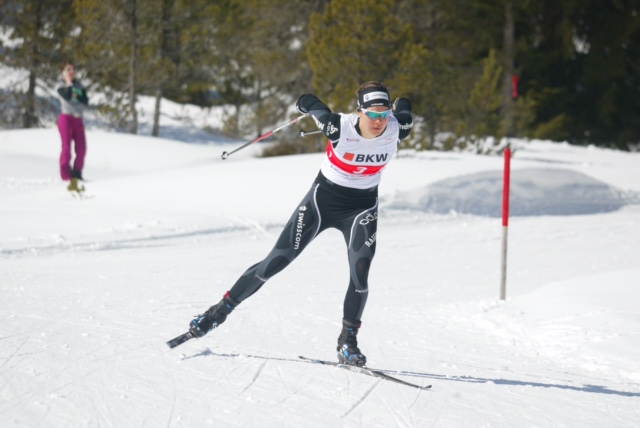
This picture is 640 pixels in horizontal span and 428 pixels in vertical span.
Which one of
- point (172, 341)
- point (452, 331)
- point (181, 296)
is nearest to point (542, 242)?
point (452, 331)

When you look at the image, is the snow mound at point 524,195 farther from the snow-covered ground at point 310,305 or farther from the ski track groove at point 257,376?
the ski track groove at point 257,376

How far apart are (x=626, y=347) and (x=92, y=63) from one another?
23.4 metres

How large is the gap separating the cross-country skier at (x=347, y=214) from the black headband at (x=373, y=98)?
0.4 inches

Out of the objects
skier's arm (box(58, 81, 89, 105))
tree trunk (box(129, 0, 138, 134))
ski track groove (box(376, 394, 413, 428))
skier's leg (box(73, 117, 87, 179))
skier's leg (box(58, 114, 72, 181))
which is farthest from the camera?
tree trunk (box(129, 0, 138, 134))

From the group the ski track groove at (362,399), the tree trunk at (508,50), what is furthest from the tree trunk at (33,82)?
the ski track groove at (362,399)

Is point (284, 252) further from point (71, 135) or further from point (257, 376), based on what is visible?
point (71, 135)

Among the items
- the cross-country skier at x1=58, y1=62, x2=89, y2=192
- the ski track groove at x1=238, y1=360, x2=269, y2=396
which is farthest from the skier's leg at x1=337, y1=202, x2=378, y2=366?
the cross-country skier at x1=58, y1=62, x2=89, y2=192

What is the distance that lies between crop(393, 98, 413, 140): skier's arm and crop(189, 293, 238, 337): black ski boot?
1.72m

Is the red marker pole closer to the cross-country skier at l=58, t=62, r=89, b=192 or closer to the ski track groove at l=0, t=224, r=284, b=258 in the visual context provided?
the ski track groove at l=0, t=224, r=284, b=258

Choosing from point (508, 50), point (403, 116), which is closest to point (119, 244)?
point (403, 116)

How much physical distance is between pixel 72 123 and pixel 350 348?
10517mm

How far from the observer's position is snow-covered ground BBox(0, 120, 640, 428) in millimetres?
4750

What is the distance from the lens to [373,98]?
5.46 metres

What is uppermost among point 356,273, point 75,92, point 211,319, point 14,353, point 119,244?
point 75,92
